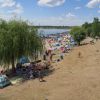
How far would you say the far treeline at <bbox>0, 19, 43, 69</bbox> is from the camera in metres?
31.4

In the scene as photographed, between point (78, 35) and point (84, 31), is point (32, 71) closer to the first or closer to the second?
point (78, 35)

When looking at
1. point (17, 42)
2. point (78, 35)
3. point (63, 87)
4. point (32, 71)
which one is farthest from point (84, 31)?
point (63, 87)

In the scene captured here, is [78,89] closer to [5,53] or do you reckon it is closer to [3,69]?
[5,53]

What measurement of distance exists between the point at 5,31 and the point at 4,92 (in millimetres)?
9016

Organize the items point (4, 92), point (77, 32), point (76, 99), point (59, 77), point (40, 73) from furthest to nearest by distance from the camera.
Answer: point (77, 32) < point (40, 73) < point (59, 77) < point (4, 92) < point (76, 99)

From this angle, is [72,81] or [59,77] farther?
[59,77]

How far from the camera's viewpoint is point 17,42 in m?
31.5

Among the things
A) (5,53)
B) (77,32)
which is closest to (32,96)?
(5,53)

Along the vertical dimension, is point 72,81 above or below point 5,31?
below

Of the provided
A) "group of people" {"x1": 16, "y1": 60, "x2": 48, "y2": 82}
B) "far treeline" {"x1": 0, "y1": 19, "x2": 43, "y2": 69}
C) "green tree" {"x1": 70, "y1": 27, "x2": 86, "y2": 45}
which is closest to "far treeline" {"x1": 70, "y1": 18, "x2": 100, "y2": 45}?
"green tree" {"x1": 70, "y1": 27, "x2": 86, "y2": 45}

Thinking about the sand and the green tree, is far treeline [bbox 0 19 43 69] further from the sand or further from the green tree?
the green tree

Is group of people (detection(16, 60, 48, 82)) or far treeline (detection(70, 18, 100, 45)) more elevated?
far treeline (detection(70, 18, 100, 45))

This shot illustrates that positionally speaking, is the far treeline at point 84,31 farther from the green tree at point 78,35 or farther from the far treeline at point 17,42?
the far treeline at point 17,42

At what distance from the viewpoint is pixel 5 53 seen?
1230 inches
